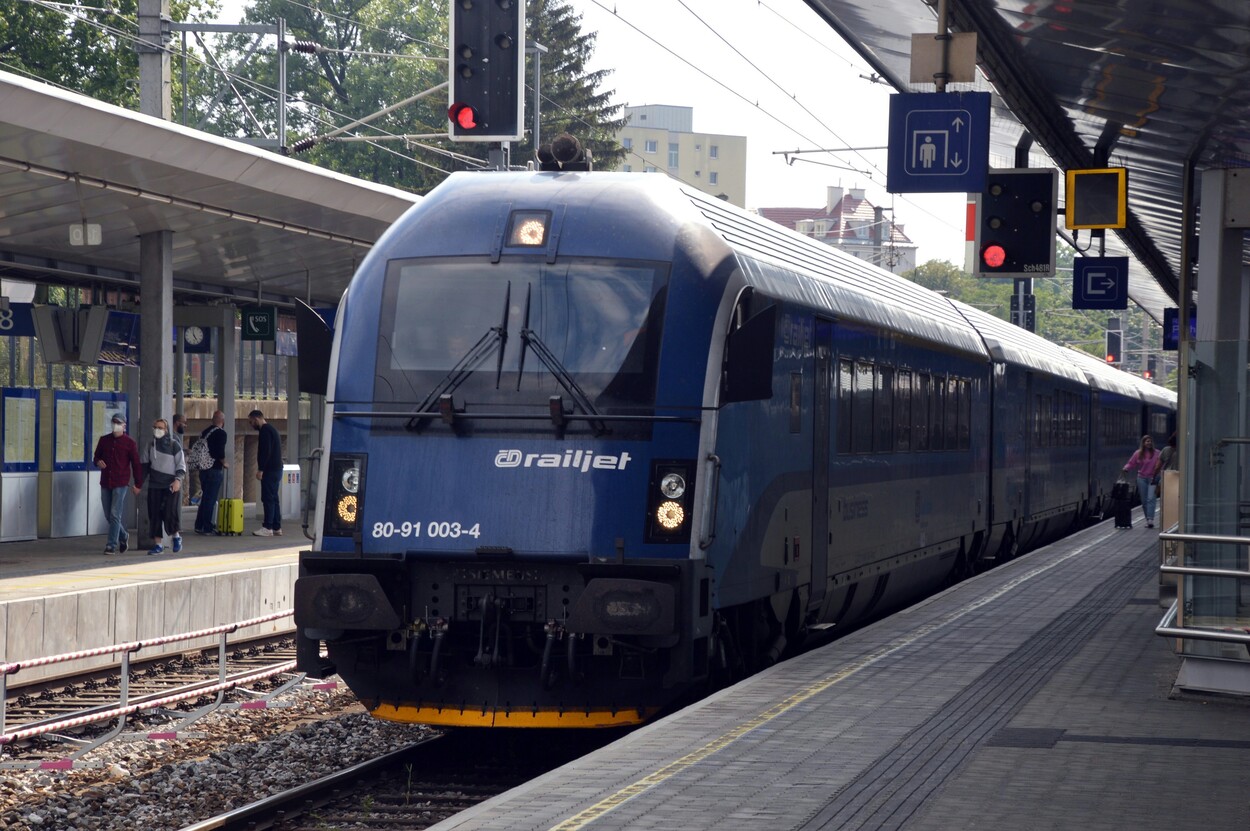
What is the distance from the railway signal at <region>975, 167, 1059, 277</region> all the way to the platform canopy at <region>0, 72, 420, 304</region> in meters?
6.87

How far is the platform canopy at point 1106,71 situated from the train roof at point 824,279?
71.4 inches

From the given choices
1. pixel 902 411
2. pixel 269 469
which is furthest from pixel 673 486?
pixel 269 469

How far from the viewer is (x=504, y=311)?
9984 mm

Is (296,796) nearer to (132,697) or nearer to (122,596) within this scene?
(132,697)

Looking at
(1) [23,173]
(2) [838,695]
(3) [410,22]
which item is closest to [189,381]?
(1) [23,173]

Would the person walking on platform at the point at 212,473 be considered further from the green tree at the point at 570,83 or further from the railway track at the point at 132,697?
the green tree at the point at 570,83

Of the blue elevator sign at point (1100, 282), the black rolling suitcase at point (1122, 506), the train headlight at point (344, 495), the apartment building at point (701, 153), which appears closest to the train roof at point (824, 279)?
the train headlight at point (344, 495)

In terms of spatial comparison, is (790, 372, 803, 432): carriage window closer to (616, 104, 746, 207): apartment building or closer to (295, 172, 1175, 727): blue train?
(295, 172, 1175, 727): blue train

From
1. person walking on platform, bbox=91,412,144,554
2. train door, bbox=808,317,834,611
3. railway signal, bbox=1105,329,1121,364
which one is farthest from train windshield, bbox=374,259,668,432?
railway signal, bbox=1105,329,1121,364

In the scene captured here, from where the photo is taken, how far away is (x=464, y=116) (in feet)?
43.8

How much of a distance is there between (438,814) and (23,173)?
31.2 feet

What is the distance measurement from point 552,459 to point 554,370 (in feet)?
1.73

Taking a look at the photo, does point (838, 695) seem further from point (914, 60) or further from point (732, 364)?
point (914, 60)

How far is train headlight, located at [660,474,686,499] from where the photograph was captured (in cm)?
959
